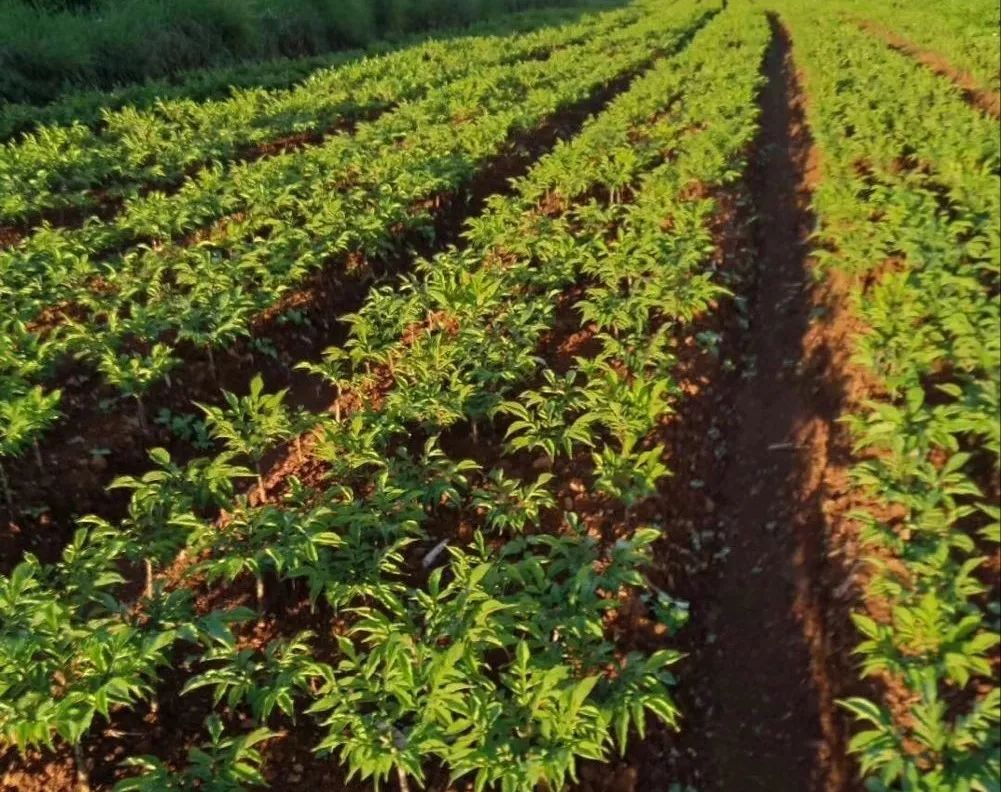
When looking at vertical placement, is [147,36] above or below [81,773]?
above

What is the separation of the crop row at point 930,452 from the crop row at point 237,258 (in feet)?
16.0

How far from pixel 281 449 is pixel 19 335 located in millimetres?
2310

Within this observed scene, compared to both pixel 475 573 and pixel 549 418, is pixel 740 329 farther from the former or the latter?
pixel 475 573

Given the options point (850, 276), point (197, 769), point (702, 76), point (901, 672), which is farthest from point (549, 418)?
point (702, 76)

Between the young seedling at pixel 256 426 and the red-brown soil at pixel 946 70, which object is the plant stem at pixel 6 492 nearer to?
the young seedling at pixel 256 426

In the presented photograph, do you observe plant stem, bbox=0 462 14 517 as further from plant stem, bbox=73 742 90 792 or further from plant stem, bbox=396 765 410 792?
plant stem, bbox=396 765 410 792

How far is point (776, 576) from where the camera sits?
4520 mm

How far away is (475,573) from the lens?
3488 mm

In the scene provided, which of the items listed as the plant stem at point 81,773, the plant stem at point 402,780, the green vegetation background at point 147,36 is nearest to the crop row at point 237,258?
the plant stem at point 81,773

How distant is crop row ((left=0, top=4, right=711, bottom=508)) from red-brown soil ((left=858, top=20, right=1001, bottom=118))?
5843mm

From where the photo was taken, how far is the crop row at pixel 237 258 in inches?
233

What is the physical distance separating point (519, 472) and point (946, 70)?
10.6 meters

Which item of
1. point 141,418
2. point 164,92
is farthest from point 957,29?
point 164,92

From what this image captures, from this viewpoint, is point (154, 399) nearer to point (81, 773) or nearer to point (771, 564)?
point (81, 773)
